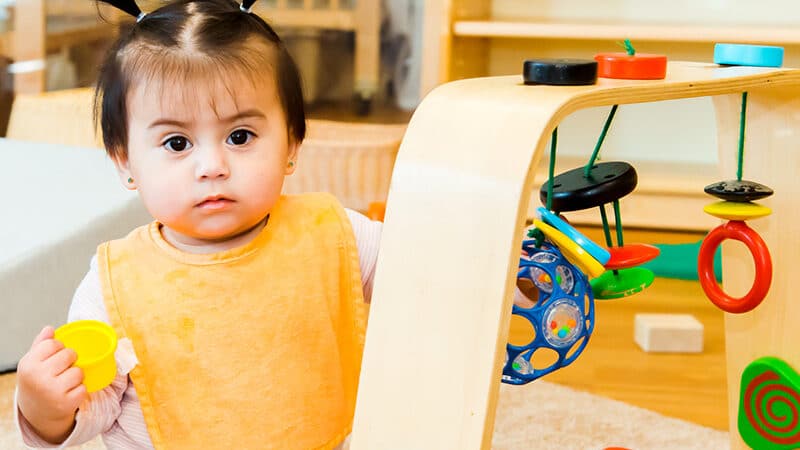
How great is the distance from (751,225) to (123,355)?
0.53m

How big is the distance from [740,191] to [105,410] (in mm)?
516

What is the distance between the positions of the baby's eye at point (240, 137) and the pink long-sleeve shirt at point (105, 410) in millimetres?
151

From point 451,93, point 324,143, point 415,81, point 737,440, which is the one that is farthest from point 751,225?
point 415,81

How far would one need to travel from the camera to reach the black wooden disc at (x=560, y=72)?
1.81 feet

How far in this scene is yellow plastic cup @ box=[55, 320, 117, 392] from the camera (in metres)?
0.66

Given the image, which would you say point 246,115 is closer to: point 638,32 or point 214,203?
point 214,203

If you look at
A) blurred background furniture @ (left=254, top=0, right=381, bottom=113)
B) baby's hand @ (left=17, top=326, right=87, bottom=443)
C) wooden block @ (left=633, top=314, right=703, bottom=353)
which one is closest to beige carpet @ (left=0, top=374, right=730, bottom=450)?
wooden block @ (left=633, top=314, right=703, bottom=353)

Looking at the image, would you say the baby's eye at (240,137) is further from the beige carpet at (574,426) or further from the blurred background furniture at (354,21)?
the blurred background furniture at (354,21)

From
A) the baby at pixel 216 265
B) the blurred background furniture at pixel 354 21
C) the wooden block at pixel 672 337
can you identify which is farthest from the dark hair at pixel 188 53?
the blurred background furniture at pixel 354 21

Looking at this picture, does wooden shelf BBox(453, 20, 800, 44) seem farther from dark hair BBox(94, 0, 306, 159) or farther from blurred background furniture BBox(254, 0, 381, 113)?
dark hair BBox(94, 0, 306, 159)

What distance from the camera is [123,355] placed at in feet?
2.44

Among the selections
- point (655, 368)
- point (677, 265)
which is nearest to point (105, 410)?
point (655, 368)

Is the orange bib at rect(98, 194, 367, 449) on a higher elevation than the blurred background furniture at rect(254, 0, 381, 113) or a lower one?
lower

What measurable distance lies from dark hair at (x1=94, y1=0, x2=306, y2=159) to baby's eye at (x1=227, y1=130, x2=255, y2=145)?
0.04 meters
